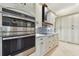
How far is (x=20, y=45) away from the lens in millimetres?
1157

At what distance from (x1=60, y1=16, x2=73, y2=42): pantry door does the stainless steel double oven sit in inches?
30.4

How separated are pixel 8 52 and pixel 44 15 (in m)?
1.25

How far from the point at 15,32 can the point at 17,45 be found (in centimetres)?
18

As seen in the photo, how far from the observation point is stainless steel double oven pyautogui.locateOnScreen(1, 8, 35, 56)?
2.98 feet

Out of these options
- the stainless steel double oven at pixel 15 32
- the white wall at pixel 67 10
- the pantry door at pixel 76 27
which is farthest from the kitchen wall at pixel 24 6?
the pantry door at pixel 76 27

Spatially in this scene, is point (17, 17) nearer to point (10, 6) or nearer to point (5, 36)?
point (10, 6)

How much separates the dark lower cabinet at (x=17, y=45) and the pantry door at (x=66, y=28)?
2.46 feet

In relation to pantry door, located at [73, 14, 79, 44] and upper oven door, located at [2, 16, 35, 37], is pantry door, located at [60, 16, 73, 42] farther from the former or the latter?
upper oven door, located at [2, 16, 35, 37]

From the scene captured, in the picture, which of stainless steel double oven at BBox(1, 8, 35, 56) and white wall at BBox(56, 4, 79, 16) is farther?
white wall at BBox(56, 4, 79, 16)

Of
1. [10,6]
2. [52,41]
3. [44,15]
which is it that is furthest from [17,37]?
[52,41]

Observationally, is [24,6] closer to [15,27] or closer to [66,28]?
[15,27]

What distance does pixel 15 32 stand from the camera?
3.39ft

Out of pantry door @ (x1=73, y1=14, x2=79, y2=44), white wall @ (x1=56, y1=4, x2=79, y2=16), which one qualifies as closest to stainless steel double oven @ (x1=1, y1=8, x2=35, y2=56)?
white wall @ (x1=56, y1=4, x2=79, y2=16)

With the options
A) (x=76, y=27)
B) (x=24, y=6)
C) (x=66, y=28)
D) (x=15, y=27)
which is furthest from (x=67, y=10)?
(x=15, y=27)
